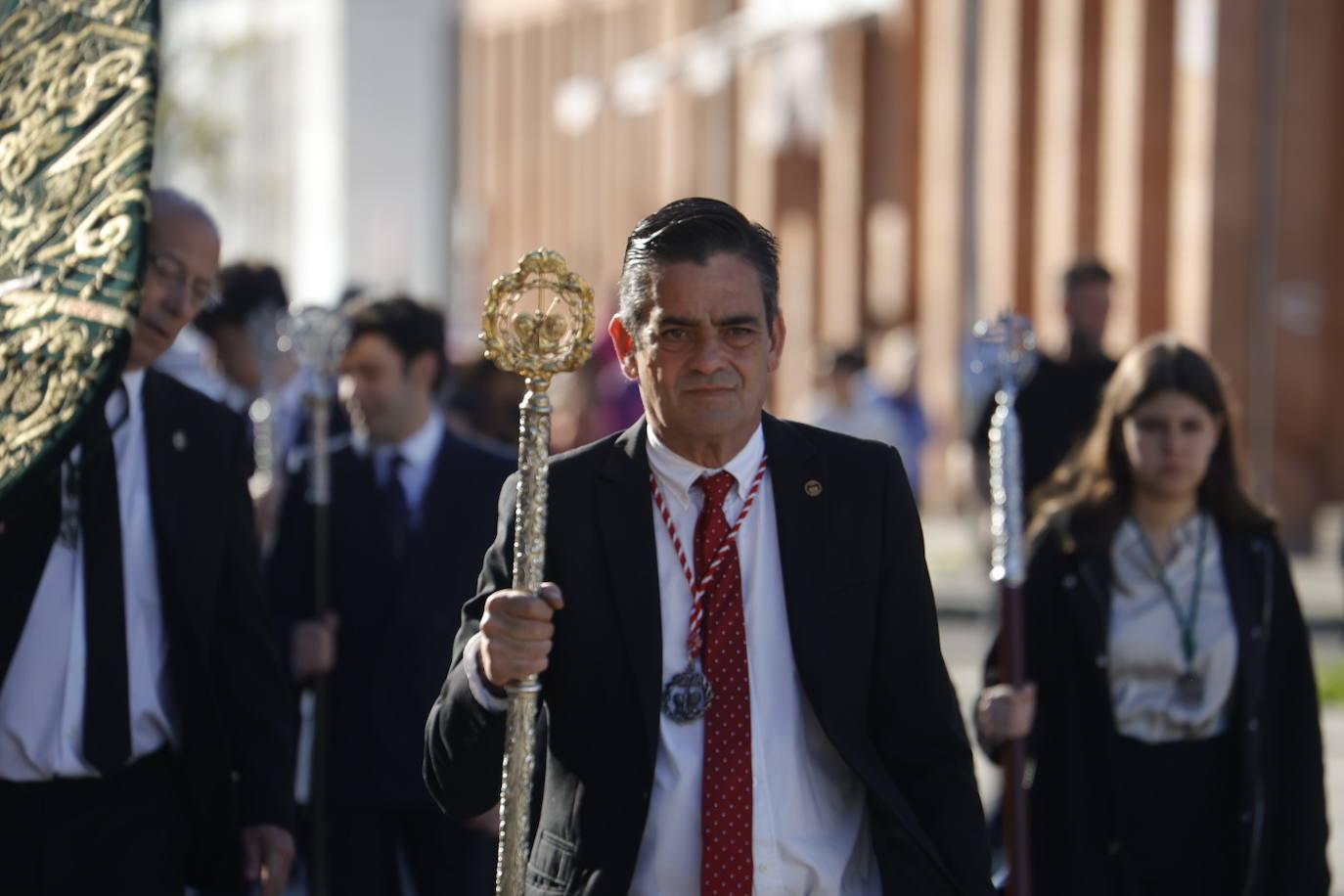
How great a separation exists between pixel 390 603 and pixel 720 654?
9.33ft

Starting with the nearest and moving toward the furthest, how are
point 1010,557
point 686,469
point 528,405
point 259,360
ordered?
point 528,405, point 686,469, point 1010,557, point 259,360

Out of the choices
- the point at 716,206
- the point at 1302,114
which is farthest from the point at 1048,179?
the point at 716,206

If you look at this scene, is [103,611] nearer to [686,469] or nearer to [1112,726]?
[686,469]

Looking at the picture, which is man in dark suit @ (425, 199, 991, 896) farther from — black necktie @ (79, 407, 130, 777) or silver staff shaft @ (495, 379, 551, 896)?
black necktie @ (79, 407, 130, 777)

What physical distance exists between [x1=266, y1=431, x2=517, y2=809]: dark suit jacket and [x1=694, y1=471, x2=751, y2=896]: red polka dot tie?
8.53ft

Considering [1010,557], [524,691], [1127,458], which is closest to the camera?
[524,691]

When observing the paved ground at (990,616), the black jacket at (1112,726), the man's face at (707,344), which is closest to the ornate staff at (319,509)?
the black jacket at (1112,726)

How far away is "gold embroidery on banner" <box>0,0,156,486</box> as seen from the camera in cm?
348

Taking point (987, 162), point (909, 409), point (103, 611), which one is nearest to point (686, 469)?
point (103, 611)

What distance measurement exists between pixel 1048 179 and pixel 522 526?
812 inches

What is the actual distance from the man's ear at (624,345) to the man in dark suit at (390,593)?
2518 millimetres

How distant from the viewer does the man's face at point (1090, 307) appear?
896cm

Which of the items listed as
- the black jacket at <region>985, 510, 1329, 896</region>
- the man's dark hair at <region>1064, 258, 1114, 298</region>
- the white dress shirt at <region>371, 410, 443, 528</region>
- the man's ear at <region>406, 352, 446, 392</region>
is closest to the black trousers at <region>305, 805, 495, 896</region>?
the white dress shirt at <region>371, 410, 443, 528</region>

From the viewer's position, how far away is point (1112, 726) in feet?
17.5
